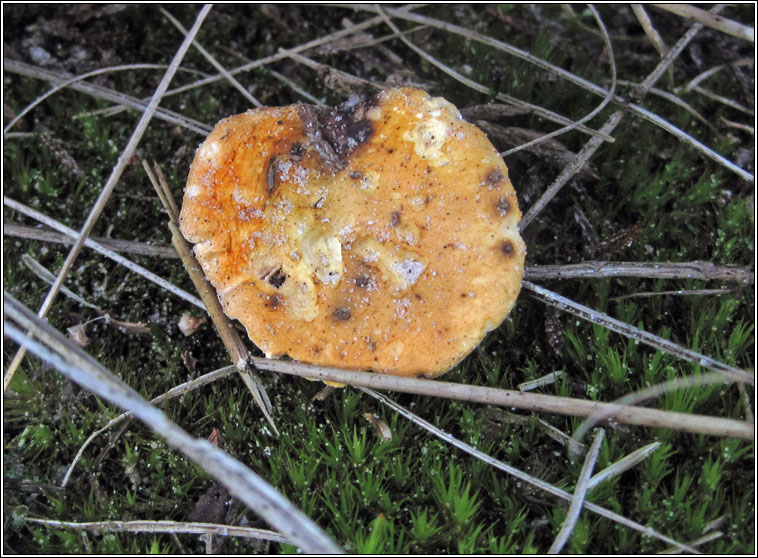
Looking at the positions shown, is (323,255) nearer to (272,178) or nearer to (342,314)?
(342,314)

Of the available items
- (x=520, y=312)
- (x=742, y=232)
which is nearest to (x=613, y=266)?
(x=520, y=312)

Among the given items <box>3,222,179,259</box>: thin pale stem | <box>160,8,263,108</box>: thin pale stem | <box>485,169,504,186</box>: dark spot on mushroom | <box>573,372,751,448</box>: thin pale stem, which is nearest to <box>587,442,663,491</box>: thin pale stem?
<box>573,372,751,448</box>: thin pale stem

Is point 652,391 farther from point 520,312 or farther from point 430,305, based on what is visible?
point 430,305

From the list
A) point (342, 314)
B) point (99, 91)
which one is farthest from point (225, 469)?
point (99, 91)

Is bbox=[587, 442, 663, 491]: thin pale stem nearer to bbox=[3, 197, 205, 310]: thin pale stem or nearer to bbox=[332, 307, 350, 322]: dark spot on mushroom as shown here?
bbox=[332, 307, 350, 322]: dark spot on mushroom

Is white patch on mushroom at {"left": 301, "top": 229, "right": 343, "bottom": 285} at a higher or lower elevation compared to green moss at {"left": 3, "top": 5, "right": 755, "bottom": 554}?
higher

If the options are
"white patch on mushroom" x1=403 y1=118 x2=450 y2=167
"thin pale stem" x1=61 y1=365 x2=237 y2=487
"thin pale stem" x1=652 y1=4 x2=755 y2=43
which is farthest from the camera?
"thin pale stem" x1=652 y1=4 x2=755 y2=43
